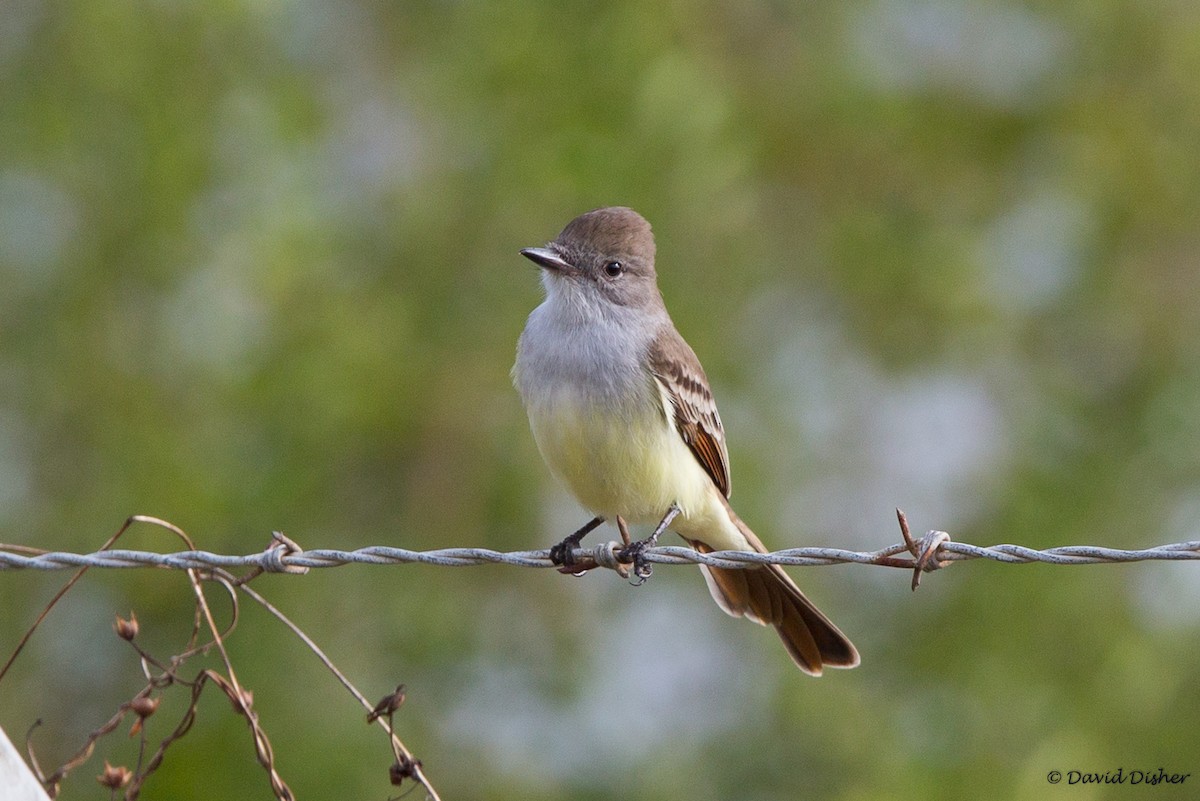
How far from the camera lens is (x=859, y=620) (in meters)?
8.45

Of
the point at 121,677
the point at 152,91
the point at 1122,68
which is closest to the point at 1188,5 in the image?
the point at 1122,68

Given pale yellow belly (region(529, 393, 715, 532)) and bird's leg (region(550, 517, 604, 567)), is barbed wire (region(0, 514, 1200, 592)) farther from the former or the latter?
pale yellow belly (region(529, 393, 715, 532))

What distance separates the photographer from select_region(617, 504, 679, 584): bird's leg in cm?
Answer: 421

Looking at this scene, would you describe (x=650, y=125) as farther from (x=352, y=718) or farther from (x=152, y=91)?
(x=352, y=718)

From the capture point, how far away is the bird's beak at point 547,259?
5180 mm

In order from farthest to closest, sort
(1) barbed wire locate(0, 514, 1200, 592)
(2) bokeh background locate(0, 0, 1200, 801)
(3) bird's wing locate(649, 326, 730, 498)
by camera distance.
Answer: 1. (2) bokeh background locate(0, 0, 1200, 801)
2. (3) bird's wing locate(649, 326, 730, 498)
3. (1) barbed wire locate(0, 514, 1200, 592)

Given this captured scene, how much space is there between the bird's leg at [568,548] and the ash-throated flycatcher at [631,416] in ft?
0.05

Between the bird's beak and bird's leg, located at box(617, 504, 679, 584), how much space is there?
943 mm

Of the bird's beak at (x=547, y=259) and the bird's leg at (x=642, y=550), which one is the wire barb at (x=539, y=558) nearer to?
the bird's leg at (x=642, y=550)

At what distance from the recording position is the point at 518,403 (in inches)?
314

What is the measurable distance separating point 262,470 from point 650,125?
281 cm

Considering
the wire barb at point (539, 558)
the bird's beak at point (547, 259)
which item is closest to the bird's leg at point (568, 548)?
the wire barb at point (539, 558)
